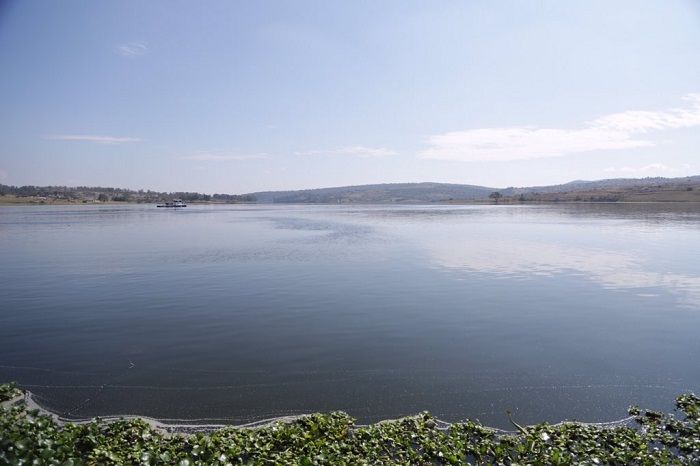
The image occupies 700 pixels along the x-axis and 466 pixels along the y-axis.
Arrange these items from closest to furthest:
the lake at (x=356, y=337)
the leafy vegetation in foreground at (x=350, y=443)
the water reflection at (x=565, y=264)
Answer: the leafy vegetation in foreground at (x=350, y=443)
the lake at (x=356, y=337)
the water reflection at (x=565, y=264)

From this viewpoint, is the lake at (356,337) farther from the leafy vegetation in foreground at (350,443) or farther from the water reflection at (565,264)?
the leafy vegetation in foreground at (350,443)

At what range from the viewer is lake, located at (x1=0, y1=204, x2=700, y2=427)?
9492mm

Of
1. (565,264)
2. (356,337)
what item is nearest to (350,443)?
(356,337)

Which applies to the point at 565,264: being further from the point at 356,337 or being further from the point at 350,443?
the point at 350,443

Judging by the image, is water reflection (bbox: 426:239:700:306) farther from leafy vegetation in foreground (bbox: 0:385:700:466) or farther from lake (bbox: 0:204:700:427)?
leafy vegetation in foreground (bbox: 0:385:700:466)

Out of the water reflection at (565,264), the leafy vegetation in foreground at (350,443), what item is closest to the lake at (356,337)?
the water reflection at (565,264)

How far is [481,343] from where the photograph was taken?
12742mm

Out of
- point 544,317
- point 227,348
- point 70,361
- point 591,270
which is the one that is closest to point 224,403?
point 227,348

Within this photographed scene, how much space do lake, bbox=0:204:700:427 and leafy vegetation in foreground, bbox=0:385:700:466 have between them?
0.81 meters

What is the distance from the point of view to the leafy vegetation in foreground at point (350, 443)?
678 centimetres

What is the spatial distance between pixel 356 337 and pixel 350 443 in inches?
228

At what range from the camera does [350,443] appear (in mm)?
7520

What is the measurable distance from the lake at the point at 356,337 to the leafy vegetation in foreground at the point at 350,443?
0.81 meters

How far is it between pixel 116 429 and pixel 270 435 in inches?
115
